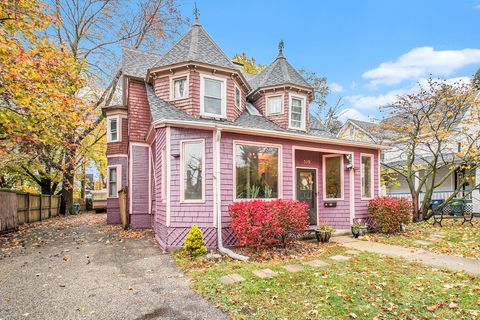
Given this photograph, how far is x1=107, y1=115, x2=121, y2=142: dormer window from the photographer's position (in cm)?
1309

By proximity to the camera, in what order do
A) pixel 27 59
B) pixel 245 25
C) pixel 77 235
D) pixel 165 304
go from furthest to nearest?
pixel 245 25
pixel 77 235
pixel 27 59
pixel 165 304

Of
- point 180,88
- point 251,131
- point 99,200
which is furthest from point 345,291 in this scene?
point 99,200

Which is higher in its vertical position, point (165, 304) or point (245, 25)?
point (245, 25)

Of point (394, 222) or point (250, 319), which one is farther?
point (394, 222)

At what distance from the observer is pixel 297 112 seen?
417 inches

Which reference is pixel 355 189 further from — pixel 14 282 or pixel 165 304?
pixel 14 282

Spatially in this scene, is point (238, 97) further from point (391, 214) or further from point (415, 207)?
point (415, 207)

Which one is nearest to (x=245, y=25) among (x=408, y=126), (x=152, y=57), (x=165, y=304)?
(x=152, y=57)

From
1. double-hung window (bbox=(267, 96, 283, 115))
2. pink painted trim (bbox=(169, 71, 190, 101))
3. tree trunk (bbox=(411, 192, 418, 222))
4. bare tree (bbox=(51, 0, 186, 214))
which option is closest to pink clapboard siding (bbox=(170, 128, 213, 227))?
pink painted trim (bbox=(169, 71, 190, 101))

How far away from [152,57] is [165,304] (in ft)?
37.2

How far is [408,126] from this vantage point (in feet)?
41.8

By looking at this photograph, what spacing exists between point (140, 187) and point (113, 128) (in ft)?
13.3

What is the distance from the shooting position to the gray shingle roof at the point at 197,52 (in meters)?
9.43

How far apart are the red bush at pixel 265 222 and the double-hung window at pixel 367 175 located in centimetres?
426
